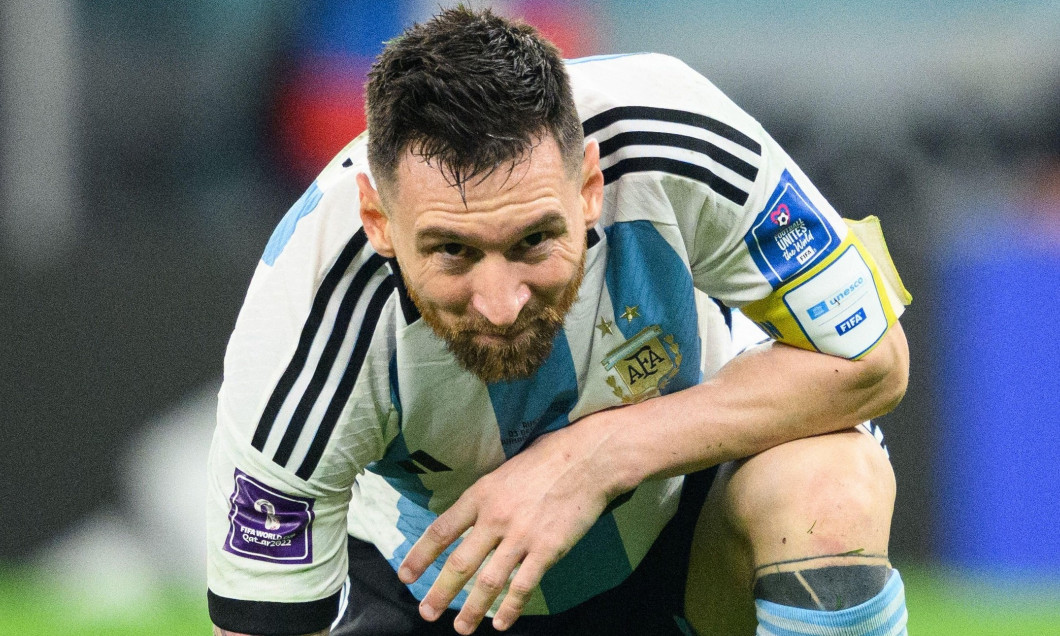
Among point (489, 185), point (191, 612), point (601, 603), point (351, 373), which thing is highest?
point (489, 185)

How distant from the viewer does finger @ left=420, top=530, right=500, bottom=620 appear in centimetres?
135

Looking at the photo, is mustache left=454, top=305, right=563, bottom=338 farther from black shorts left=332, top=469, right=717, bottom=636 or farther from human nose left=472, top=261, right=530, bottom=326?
black shorts left=332, top=469, right=717, bottom=636

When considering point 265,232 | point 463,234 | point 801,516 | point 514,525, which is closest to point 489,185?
point 463,234

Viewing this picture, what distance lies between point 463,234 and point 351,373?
0.22 meters

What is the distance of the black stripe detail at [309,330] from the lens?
128cm

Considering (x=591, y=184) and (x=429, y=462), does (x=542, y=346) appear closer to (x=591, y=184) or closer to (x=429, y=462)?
(x=591, y=184)

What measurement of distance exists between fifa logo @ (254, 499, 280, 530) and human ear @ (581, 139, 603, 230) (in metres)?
0.47

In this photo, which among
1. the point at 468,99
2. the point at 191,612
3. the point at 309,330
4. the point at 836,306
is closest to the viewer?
the point at 468,99

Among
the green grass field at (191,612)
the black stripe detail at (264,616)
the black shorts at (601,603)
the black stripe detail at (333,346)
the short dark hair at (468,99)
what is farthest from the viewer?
the green grass field at (191,612)

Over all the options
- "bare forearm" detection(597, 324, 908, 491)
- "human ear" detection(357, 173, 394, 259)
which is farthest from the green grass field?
"human ear" detection(357, 173, 394, 259)

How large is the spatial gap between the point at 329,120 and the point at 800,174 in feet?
4.42

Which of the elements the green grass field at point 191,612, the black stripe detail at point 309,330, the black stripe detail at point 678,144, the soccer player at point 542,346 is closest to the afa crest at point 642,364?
the soccer player at point 542,346

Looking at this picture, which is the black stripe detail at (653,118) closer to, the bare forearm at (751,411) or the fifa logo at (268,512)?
the bare forearm at (751,411)

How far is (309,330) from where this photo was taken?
1.28 m
